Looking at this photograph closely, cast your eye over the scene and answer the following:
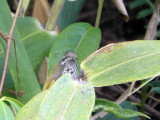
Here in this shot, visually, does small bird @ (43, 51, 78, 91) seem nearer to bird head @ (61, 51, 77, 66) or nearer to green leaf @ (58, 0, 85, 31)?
bird head @ (61, 51, 77, 66)

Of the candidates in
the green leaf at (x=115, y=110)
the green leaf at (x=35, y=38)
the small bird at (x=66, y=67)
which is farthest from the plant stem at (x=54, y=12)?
the green leaf at (x=115, y=110)

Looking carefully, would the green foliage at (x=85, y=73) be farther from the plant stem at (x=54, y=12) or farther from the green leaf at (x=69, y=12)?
the green leaf at (x=69, y=12)

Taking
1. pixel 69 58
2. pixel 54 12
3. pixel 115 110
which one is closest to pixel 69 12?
pixel 54 12

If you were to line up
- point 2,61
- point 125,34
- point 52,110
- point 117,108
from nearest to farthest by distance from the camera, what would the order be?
1. point 52,110
2. point 117,108
3. point 2,61
4. point 125,34

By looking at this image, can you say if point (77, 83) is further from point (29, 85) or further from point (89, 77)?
point (29, 85)

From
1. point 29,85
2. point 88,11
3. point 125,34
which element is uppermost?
point 29,85

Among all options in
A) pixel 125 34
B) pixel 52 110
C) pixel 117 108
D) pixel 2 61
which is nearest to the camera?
pixel 52 110

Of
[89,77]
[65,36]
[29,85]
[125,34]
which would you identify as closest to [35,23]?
[65,36]
